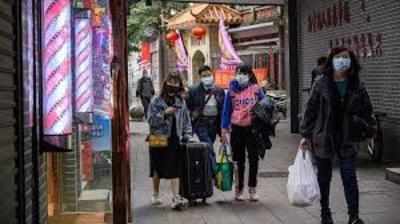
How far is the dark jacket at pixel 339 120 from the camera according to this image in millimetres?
7492

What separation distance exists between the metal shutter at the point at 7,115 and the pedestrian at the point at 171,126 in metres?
5.16

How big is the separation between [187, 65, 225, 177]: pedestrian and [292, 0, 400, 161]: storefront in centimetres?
460

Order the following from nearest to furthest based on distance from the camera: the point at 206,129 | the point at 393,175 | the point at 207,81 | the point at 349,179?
1. the point at 349,179
2. the point at 207,81
3. the point at 206,129
4. the point at 393,175

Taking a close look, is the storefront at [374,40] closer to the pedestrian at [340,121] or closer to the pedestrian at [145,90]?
the pedestrian at [145,90]

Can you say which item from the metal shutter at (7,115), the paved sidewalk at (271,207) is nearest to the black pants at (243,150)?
the paved sidewalk at (271,207)

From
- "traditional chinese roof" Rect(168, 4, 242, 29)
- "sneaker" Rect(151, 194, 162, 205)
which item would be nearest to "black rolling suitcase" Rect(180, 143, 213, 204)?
"sneaker" Rect(151, 194, 162, 205)

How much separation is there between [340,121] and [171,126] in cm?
243

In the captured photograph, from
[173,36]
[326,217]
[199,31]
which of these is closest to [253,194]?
[326,217]

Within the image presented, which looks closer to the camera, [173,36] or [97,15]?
[97,15]

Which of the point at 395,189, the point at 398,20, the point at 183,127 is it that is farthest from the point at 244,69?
the point at 398,20

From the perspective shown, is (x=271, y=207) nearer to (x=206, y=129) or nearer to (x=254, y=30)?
(x=206, y=129)

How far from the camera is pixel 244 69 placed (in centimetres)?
973

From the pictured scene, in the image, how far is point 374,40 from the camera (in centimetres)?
1466

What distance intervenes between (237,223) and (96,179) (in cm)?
232
